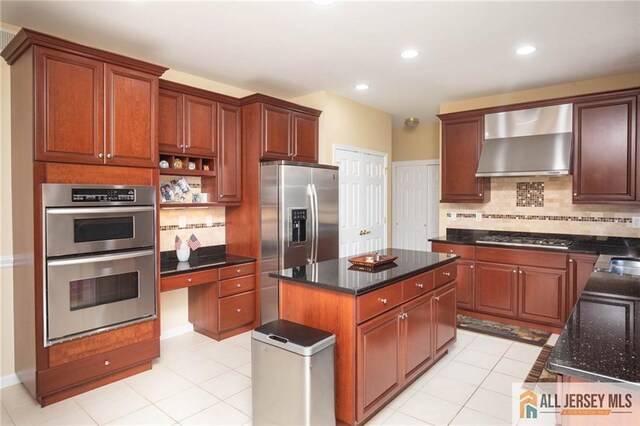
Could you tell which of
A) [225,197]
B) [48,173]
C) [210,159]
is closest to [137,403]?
[48,173]

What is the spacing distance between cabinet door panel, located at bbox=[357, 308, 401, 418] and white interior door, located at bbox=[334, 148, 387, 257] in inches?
99.3

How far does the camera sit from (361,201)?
213 inches

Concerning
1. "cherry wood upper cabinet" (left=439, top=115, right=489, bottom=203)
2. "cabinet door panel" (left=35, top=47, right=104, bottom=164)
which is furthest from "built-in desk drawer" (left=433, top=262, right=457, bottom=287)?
"cabinet door panel" (left=35, top=47, right=104, bottom=164)

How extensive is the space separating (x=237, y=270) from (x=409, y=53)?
2.70m

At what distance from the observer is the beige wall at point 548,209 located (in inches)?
161

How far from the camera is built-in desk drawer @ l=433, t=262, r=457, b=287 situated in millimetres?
3111

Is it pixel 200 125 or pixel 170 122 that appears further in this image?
pixel 200 125

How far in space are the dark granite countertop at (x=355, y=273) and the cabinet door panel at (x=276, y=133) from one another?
5.61 ft

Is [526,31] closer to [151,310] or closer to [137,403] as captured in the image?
[151,310]

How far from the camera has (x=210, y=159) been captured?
4078 millimetres

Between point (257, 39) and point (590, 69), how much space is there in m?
3.34

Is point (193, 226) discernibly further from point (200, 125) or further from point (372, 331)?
point (372, 331)

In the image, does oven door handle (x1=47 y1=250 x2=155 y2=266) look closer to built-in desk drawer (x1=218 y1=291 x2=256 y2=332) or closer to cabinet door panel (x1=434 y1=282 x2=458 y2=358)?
built-in desk drawer (x1=218 y1=291 x2=256 y2=332)

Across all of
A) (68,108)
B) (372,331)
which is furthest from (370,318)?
(68,108)
